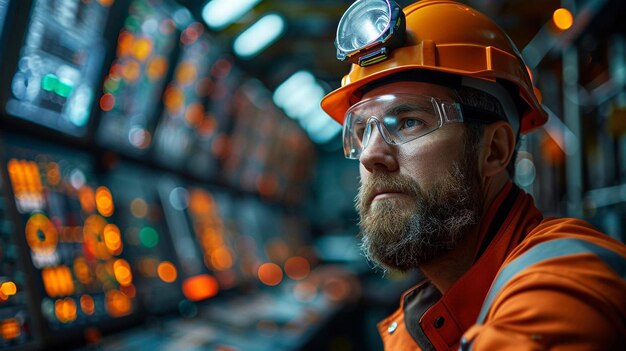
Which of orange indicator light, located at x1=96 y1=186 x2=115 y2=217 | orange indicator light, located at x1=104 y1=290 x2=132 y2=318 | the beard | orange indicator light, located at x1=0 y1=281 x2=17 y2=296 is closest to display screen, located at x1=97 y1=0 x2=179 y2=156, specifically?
orange indicator light, located at x1=96 y1=186 x2=115 y2=217

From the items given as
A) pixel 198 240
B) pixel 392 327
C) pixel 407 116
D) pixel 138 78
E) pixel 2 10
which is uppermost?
pixel 2 10

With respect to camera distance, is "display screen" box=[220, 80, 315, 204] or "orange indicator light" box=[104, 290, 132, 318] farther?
"display screen" box=[220, 80, 315, 204]

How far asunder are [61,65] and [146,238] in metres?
1.05

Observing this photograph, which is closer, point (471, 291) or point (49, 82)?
point (471, 291)

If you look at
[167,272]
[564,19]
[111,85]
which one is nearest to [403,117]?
[111,85]

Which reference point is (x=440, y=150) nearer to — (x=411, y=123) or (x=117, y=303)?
(x=411, y=123)

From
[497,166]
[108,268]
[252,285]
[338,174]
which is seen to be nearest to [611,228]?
[252,285]

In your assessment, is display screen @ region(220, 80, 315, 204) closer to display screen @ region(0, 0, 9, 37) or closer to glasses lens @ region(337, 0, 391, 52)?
display screen @ region(0, 0, 9, 37)

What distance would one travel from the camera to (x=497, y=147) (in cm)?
155

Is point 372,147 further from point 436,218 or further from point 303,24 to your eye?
→ point 303,24

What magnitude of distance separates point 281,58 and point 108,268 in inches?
180

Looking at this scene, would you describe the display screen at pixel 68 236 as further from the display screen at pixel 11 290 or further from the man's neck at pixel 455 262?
the man's neck at pixel 455 262

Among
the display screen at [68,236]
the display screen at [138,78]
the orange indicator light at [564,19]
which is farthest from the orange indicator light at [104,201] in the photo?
the orange indicator light at [564,19]

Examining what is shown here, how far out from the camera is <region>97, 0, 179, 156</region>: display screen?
3.12 meters
